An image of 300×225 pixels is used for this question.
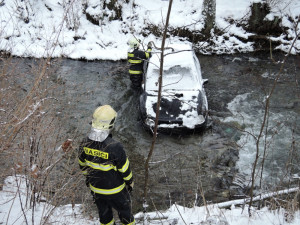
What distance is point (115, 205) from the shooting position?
14.7 ft

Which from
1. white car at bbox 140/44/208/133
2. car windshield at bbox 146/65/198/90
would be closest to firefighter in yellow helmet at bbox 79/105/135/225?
white car at bbox 140/44/208/133

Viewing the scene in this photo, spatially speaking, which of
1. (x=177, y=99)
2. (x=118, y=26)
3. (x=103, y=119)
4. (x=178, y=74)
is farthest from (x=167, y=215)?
(x=118, y=26)

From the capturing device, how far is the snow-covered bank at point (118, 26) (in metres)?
12.1

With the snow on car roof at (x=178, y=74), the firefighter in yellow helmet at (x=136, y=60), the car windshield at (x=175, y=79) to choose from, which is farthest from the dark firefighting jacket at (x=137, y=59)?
the car windshield at (x=175, y=79)

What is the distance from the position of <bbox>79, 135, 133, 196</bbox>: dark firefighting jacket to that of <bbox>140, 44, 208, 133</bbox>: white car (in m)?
3.19

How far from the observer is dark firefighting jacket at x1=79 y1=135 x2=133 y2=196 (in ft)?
13.2

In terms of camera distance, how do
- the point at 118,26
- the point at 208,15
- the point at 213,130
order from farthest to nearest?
the point at 118,26 < the point at 208,15 < the point at 213,130

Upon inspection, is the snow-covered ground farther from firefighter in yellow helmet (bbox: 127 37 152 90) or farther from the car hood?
the car hood

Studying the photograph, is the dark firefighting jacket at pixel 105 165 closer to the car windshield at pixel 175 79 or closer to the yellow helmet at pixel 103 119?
the yellow helmet at pixel 103 119

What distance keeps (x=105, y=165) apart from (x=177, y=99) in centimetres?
347

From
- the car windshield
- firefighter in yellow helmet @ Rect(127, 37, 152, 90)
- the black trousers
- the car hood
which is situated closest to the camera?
the black trousers

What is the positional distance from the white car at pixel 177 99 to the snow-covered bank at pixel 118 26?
389 centimetres

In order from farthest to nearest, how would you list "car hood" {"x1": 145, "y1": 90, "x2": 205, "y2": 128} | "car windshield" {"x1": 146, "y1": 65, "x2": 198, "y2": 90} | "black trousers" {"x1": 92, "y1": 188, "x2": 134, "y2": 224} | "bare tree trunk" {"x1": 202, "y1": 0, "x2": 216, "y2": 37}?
"bare tree trunk" {"x1": 202, "y1": 0, "x2": 216, "y2": 37} < "car windshield" {"x1": 146, "y1": 65, "x2": 198, "y2": 90} < "car hood" {"x1": 145, "y1": 90, "x2": 205, "y2": 128} < "black trousers" {"x1": 92, "y1": 188, "x2": 134, "y2": 224}

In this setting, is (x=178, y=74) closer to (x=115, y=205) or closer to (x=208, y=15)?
(x=115, y=205)
